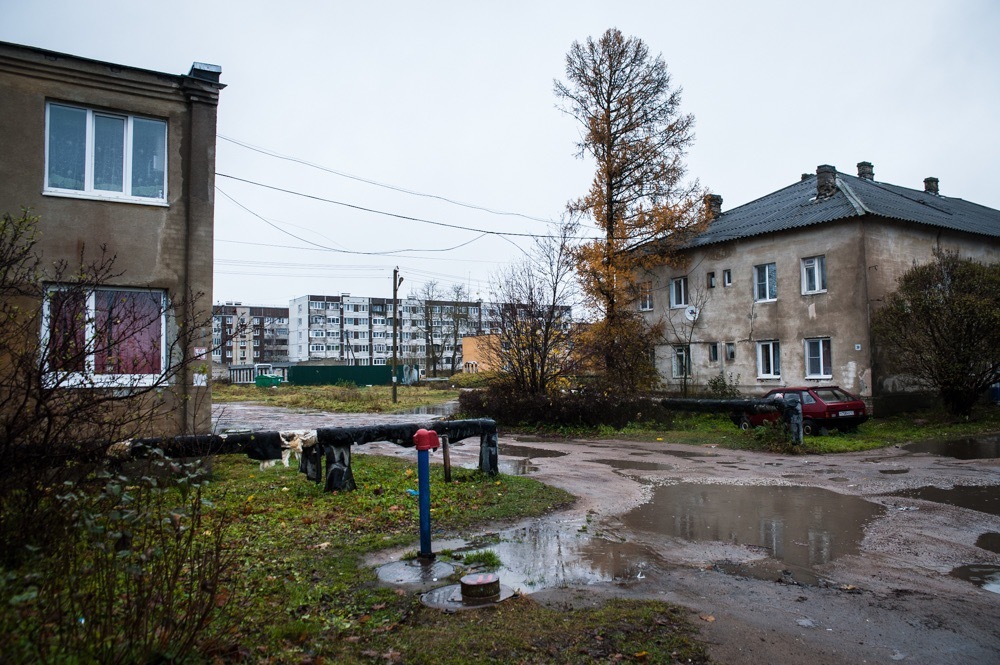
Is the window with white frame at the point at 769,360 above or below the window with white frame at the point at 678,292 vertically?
A: below

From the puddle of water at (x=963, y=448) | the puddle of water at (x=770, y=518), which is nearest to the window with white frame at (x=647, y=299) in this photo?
the puddle of water at (x=963, y=448)

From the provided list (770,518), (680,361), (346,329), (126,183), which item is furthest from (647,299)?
(346,329)

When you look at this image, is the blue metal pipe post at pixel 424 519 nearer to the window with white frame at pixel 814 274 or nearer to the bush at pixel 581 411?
the bush at pixel 581 411

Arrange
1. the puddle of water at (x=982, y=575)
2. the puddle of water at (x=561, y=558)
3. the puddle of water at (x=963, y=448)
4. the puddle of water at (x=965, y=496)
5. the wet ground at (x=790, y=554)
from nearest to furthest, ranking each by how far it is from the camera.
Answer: the wet ground at (x=790, y=554) < the puddle of water at (x=982, y=575) < the puddle of water at (x=561, y=558) < the puddle of water at (x=965, y=496) < the puddle of water at (x=963, y=448)

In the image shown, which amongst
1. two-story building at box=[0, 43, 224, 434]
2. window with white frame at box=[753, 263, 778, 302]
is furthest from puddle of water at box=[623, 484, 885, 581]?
window with white frame at box=[753, 263, 778, 302]

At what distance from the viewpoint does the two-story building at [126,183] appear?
10008 mm

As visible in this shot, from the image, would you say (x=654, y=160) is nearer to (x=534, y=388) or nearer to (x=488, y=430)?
(x=534, y=388)

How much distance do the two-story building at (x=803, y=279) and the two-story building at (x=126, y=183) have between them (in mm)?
20323

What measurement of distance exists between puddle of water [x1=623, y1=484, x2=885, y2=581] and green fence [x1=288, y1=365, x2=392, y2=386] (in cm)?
5213

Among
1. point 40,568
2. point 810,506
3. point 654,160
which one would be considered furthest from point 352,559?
point 654,160

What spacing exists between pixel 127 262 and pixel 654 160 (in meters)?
21.2

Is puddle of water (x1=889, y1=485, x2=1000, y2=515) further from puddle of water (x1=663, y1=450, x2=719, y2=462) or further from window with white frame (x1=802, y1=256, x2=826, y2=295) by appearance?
window with white frame (x1=802, y1=256, x2=826, y2=295)

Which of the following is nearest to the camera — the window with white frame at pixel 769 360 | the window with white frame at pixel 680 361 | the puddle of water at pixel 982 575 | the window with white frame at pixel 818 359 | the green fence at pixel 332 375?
the puddle of water at pixel 982 575

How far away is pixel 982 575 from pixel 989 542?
4.58 feet
